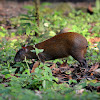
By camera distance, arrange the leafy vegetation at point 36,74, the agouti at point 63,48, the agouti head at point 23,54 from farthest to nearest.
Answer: the agouti head at point 23,54 < the agouti at point 63,48 < the leafy vegetation at point 36,74

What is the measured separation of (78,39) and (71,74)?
0.96 meters

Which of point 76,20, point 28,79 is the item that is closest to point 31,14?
point 28,79

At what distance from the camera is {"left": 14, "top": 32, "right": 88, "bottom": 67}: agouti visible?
4.68m

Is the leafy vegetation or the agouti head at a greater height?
the leafy vegetation

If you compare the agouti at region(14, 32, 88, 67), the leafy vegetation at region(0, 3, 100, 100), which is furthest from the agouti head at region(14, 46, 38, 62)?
the leafy vegetation at region(0, 3, 100, 100)

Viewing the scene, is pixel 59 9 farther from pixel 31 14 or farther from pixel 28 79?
pixel 28 79

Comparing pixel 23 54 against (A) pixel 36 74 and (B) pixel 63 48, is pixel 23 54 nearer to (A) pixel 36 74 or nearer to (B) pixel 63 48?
(B) pixel 63 48

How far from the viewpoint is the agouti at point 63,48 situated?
4.68 m

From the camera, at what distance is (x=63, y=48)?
193 inches

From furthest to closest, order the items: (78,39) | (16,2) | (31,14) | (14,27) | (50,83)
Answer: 1. (16,2)
2. (14,27)
3. (31,14)
4. (78,39)
5. (50,83)

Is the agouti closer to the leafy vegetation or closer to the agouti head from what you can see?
the agouti head

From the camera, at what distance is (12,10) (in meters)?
10.5

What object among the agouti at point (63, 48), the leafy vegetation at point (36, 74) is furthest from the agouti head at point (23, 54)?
the leafy vegetation at point (36, 74)

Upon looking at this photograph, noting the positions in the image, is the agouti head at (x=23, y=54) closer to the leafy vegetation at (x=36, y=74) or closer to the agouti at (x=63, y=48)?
the agouti at (x=63, y=48)
